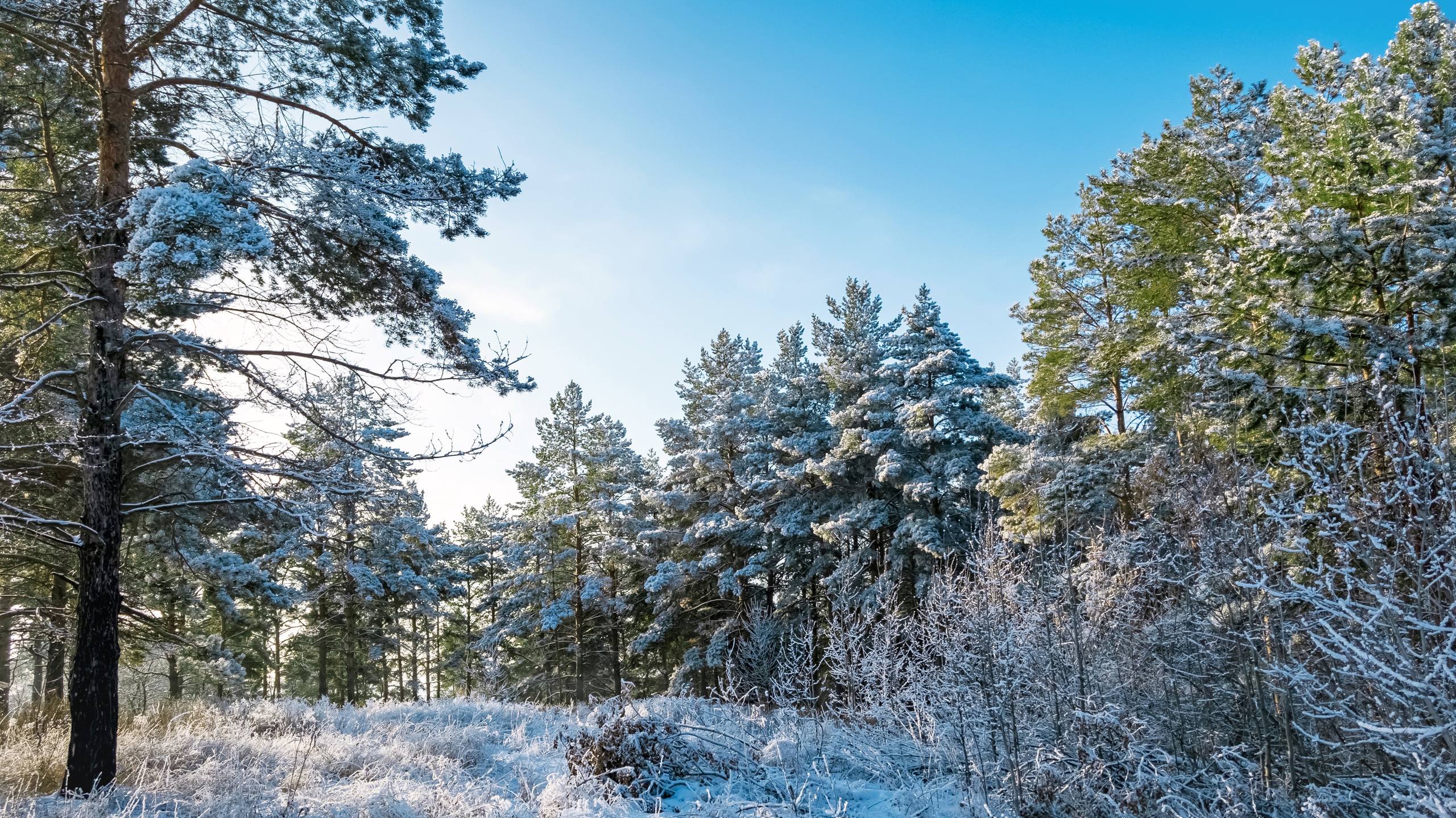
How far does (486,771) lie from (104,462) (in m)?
4.34

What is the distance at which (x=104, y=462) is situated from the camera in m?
6.15

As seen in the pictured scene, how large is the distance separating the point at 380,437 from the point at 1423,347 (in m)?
18.9

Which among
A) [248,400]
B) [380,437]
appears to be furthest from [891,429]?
[248,400]

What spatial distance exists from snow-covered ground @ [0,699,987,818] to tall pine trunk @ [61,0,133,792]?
17.8 inches

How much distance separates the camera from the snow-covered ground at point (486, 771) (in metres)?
5.31

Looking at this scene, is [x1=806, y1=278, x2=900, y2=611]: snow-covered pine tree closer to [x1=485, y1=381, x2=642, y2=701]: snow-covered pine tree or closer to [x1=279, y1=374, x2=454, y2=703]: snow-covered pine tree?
[x1=485, y1=381, x2=642, y2=701]: snow-covered pine tree

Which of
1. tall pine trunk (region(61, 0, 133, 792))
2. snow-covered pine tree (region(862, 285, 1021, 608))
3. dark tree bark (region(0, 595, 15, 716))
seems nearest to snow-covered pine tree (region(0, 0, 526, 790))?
tall pine trunk (region(61, 0, 133, 792))

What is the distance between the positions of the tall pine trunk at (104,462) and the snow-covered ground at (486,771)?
452 mm

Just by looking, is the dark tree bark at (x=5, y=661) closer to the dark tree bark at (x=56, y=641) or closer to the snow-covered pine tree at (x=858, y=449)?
the dark tree bark at (x=56, y=641)

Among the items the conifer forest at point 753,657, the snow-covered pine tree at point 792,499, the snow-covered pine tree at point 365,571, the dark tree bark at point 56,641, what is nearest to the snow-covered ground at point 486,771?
the conifer forest at point 753,657

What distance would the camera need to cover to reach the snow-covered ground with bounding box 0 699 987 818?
5.31m

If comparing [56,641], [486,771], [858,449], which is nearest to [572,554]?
[858,449]

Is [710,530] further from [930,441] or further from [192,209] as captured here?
[192,209]

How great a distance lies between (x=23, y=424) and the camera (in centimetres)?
868
